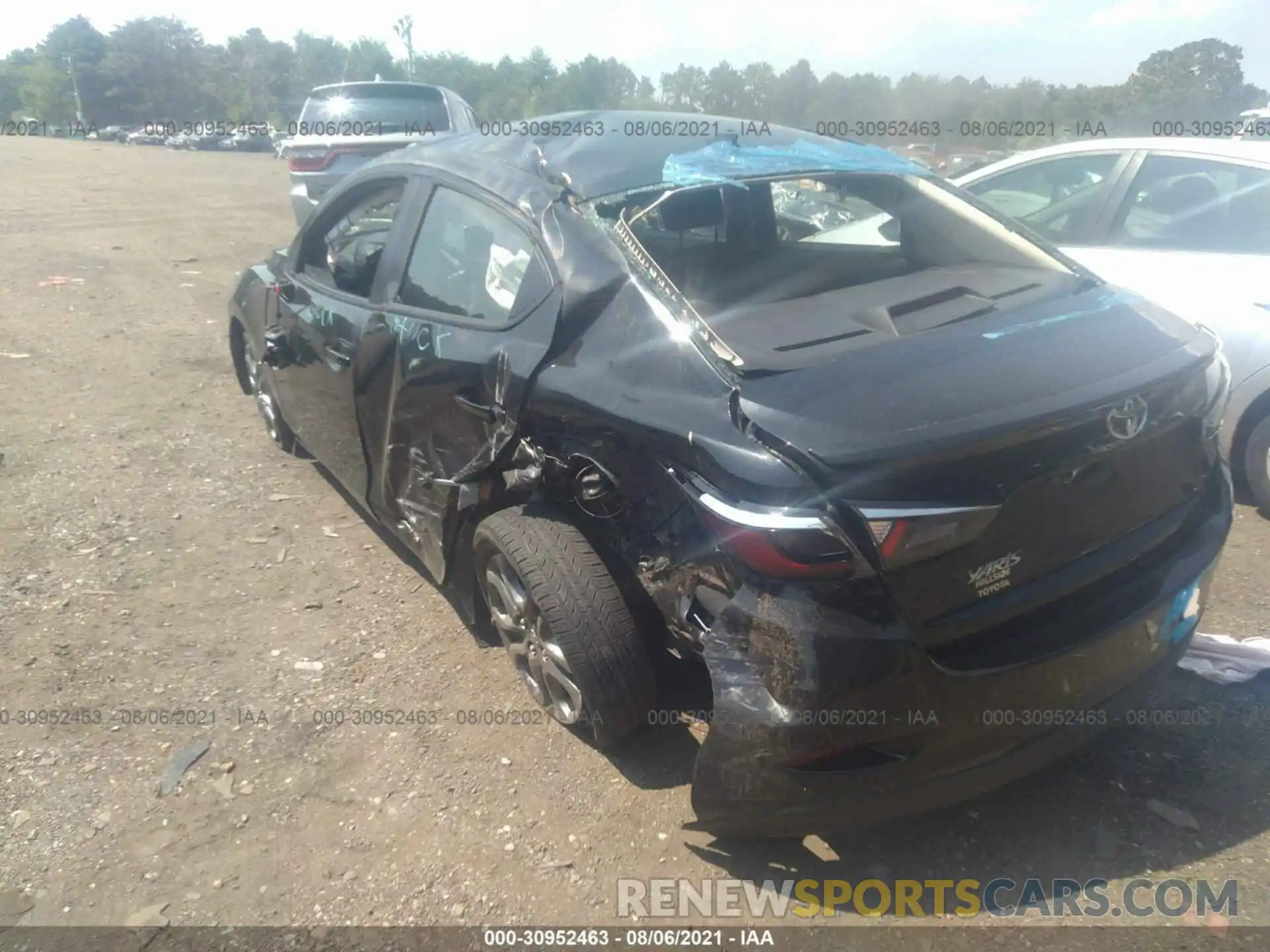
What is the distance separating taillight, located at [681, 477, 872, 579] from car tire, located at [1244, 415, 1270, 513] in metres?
3.17

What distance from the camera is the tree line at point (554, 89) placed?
13.0 metres

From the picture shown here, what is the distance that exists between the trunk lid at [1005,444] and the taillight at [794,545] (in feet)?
0.17

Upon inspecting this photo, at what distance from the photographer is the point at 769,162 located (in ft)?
9.91

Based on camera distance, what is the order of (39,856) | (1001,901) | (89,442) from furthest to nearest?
1. (89,442)
2. (39,856)
3. (1001,901)

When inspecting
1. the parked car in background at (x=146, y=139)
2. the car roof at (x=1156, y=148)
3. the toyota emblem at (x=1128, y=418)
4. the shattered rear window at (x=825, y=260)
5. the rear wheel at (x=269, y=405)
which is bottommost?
the rear wheel at (x=269, y=405)

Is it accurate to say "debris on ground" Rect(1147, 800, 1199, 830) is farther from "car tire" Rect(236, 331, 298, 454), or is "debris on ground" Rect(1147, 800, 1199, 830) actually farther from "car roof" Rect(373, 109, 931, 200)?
"car tire" Rect(236, 331, 298, 454)

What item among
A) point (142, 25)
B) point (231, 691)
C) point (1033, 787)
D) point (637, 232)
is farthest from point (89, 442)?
point (142, 25)

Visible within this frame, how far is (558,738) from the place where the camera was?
2977 mm

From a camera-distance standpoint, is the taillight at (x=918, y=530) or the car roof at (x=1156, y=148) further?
the car roof at (x=1156, y=148)

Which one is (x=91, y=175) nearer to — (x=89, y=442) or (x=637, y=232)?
(x=89, y=442)

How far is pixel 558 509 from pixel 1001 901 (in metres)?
1.54

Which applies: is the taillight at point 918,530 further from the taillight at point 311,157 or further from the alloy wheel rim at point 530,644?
the taillight at point 311,157

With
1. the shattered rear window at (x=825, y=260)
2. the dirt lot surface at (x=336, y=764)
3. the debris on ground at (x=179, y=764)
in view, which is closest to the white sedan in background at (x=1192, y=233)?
the dirt lot surface at (x=336, y=764)

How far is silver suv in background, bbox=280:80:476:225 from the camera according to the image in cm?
971
